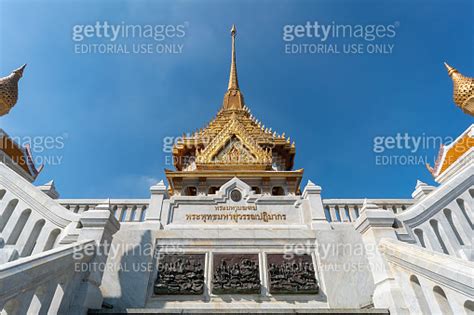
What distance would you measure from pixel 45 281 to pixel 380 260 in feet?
20.5

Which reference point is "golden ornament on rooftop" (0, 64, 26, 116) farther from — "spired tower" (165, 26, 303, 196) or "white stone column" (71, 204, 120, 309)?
"white stone column" (71, 204, 120, 309)

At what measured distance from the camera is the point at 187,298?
6.38m

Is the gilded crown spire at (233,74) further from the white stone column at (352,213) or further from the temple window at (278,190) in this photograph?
the white stone column at (352,213)

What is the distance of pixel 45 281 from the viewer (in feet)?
14.5

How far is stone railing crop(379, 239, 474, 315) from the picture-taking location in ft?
12.6

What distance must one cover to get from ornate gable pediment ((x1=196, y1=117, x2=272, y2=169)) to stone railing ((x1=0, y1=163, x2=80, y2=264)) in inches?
416

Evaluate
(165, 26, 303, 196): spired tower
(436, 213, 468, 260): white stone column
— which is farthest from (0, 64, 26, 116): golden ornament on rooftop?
(436, 213, 468, 260): white stone column

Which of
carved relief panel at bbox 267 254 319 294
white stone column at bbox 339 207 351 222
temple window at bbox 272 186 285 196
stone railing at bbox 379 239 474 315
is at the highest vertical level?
temple window at bbox 272 186 285 196

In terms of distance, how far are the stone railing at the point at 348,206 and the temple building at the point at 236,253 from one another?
35 mm

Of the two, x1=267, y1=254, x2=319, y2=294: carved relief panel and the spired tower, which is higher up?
the spired tower

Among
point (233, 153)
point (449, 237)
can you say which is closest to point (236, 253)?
point (449, 237)

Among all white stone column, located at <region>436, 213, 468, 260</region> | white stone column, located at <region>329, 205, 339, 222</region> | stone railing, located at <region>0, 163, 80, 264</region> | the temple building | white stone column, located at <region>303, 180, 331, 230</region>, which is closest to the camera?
the temple building

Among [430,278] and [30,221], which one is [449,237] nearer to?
[430,278]

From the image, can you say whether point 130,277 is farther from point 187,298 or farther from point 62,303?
point 62,303
